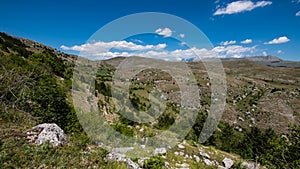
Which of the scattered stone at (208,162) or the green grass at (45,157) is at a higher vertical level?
the green grass at (45,157)

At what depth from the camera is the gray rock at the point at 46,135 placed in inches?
265

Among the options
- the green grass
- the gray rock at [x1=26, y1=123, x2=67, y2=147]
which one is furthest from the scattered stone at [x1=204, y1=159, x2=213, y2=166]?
the gray rock at [x1=26, y1=123, x2=67, y2=147]

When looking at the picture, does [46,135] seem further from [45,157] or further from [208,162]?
[208,162]

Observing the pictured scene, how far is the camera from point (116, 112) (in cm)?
3019

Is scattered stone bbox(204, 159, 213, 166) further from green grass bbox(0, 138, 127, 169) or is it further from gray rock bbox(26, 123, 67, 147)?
gray rock bbox(26, 123, 67, 147)

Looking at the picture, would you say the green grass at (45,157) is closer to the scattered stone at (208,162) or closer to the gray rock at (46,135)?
the gray rock at (46,135)

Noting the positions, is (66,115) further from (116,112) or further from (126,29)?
(116,112)

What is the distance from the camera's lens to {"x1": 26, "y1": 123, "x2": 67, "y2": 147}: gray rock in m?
6.74

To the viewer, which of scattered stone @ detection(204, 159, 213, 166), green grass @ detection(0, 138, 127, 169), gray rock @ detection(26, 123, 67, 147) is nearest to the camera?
green grass @ detection(0, 138, 127, 169)

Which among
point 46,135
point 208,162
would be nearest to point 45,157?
point 46,135

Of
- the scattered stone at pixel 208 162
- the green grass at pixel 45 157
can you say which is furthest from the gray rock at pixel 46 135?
the scattered stone at pixel 208 162

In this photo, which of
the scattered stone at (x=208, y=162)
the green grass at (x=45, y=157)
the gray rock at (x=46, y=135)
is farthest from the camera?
the scattered stone at (x=208, y=162)

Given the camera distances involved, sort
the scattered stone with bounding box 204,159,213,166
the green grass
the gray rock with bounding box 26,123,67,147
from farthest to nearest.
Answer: the scattered stone with bounding box 204,159,213,166 < the gray rock with bounding box 26,123,67,147 < the green grass

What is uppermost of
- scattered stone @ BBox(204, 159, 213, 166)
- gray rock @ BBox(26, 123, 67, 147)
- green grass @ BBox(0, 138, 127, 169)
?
gray rock @ BBox(26, 123, 67, 147)
